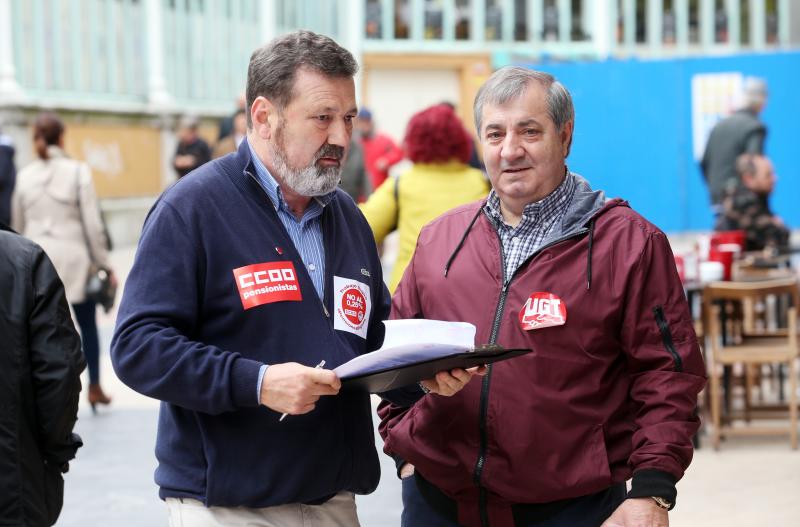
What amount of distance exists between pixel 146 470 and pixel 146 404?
1.92 metres

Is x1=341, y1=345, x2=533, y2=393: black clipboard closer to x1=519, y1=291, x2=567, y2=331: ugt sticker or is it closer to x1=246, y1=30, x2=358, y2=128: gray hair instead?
x1=519, y1=291, x2=567, y2=331: ugt sticker

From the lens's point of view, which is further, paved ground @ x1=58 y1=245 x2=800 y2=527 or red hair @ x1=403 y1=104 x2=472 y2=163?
red hair @ x1=403 y1=104 x2=472 y2=163

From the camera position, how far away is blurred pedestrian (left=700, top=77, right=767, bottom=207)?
12367 millimetres

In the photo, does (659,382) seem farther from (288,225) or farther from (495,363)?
(288,225)

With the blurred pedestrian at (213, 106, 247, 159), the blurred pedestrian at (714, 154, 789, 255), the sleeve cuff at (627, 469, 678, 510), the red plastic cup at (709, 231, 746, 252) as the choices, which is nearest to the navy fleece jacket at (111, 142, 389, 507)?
the sleeve cuff at (627, 469, 678, 510)

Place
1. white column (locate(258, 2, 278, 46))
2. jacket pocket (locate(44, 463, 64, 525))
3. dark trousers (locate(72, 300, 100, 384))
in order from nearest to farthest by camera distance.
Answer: jacket pocket (locate(44, 463, 64, 525))
dark trousers (locate(72, 300, 100, 384))
white column (locate(258, 2, 278, 46))

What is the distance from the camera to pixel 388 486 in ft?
23.3

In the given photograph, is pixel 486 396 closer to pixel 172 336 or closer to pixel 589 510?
pixel 589 510

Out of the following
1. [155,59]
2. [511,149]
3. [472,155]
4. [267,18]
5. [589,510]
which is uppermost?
[267,18]

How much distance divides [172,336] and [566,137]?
1.15m

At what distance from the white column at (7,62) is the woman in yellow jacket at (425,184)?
11.4 metres

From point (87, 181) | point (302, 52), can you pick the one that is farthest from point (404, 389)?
point (87, 181)

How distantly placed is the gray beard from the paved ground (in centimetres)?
345

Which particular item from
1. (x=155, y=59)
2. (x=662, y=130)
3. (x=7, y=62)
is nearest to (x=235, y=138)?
(x=7, y=62)
